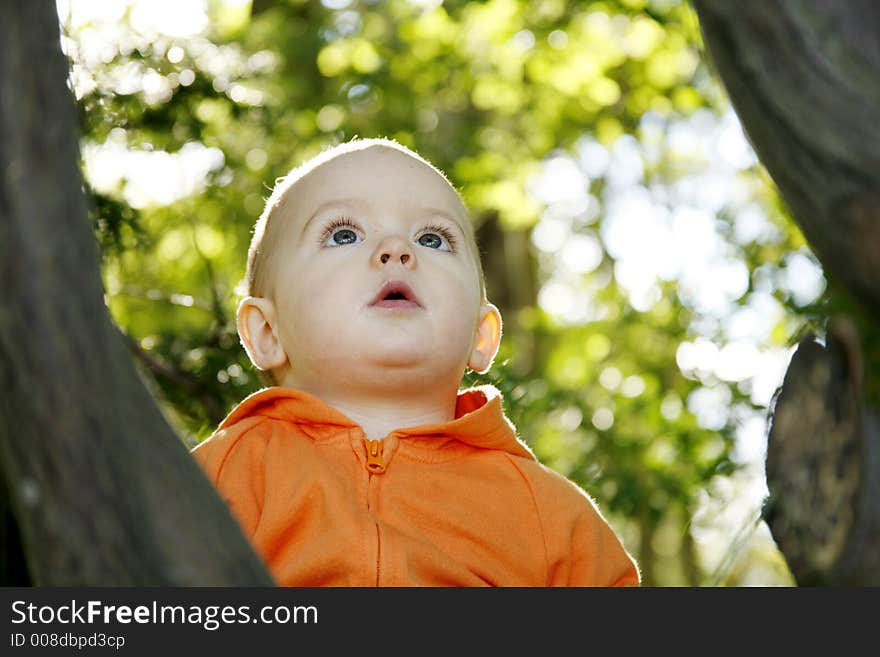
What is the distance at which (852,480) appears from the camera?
1641 millimetres

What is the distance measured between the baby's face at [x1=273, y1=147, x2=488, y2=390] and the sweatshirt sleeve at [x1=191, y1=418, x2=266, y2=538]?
0.23 metres

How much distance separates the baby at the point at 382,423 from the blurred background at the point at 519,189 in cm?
35

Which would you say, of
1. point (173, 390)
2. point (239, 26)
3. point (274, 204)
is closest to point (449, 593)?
point (274, 204)

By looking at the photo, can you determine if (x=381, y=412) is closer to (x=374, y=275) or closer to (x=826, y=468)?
(x=374, y=275)

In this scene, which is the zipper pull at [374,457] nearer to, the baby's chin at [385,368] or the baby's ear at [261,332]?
the baby's chin at [385,368]

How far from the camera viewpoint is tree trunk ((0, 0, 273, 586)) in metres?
1.31

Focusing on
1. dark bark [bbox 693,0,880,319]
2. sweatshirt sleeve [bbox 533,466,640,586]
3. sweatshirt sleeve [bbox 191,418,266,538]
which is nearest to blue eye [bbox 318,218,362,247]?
sweatshirt sleeve [bbox 191,418,266,538]

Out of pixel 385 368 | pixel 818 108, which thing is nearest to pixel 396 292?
pixel 385 368

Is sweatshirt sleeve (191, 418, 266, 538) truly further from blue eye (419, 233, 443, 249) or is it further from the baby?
blue eye (419, 233, 443, 249)

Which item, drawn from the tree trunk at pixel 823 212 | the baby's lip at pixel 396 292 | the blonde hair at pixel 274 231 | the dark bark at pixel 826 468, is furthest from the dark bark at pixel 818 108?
the blonde hair at pixel 274 231

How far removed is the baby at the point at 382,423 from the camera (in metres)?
2.60

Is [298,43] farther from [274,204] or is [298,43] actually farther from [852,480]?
[852,480]

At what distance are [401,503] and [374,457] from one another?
125 mm

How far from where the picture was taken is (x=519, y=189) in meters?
10.2
